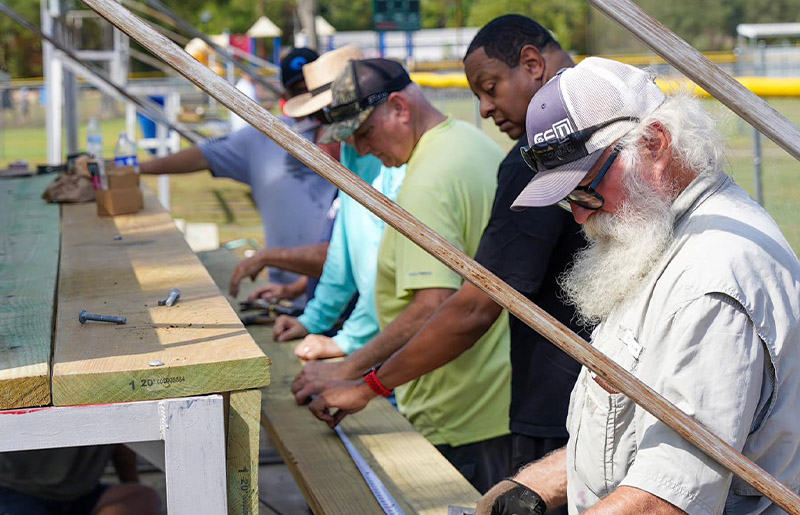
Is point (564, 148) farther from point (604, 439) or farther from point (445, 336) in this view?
point (445, 336)

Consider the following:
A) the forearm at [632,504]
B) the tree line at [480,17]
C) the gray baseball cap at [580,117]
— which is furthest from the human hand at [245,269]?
the tree line at [480,17]

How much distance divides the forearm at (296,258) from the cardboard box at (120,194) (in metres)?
0.56

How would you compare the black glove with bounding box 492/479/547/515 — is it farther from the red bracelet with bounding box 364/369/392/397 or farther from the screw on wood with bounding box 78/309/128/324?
the screw on wood with bounding box 78/309/128/324

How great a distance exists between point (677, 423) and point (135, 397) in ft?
3.05

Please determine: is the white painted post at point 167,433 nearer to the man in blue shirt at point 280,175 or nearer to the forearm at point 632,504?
the forearm at point 632,504

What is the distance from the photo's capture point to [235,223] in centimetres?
1254

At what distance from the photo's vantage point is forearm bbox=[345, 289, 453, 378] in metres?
2.85

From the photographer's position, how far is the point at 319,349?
3.47 metres

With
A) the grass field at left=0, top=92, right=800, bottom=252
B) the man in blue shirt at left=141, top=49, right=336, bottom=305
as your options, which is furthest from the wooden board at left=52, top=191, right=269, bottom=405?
the grass field at left=0, top=92, right=800, bottom=252

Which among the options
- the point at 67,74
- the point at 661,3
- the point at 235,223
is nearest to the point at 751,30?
the point at 661,3

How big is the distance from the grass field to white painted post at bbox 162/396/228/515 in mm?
4716

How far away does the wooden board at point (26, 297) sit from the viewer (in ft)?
5.53

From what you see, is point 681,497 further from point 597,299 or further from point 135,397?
point 135,397

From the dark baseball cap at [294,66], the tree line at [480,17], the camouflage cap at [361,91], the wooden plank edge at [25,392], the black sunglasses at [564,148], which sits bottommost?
the tree line at [480,17]
